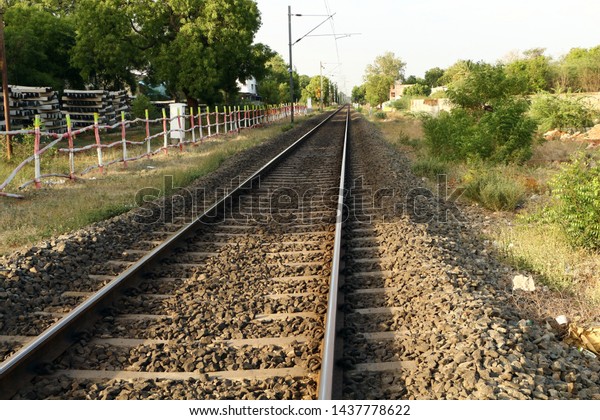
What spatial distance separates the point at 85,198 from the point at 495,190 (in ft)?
24.0

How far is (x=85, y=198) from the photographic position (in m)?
10.6

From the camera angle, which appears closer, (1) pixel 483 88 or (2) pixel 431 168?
(2) pixel 431 168

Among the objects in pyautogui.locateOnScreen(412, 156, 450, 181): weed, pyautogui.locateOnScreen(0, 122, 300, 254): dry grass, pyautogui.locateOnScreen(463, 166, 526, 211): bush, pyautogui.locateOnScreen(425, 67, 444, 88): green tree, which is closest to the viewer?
pyautogui.locateOnScreen(0, 122, 300, 254): dry grass

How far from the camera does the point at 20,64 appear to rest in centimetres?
3094

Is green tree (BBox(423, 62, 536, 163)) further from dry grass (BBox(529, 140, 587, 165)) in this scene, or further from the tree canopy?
the tree canopy

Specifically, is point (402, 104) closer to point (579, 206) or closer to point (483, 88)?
point (483, 88)

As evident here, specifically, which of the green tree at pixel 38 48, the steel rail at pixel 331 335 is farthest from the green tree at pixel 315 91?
the steel rail at pixel 331 335

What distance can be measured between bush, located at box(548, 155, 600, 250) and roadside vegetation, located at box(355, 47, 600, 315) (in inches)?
0.5

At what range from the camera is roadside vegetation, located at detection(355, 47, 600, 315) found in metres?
6.69

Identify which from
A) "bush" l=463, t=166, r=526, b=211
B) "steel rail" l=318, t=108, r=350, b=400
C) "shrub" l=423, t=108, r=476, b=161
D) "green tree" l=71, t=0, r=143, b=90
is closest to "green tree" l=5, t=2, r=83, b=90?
"green tree" l=71, t=0, r=143, b=90

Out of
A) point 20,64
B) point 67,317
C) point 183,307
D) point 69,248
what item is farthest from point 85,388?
point 20,64

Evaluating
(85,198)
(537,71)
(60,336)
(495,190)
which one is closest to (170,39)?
(537,71)

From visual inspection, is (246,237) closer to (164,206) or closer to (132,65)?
(164,206)

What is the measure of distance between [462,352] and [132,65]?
127 feet
